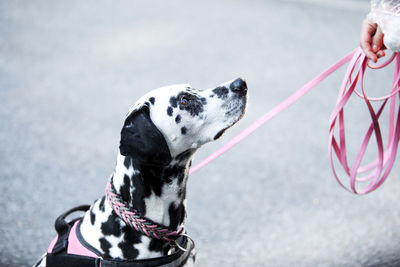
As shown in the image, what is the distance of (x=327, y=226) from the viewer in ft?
13.0

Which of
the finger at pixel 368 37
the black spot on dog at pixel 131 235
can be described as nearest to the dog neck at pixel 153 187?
the black spot on dog at pixel 131 235

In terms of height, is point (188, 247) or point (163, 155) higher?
point (163, 155)

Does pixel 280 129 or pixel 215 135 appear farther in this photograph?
pixel 280 129

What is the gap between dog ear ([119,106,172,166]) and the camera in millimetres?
2141

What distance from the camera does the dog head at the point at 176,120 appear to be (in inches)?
85.4

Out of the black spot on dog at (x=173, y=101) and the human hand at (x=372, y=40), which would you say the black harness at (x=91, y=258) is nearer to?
the black spot on dog at (x=173, y=101)

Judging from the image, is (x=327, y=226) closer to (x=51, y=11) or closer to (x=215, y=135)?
(x=215, y=135)

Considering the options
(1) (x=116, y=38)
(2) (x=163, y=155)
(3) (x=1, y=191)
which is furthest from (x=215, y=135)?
(1) (x=116, y=38)

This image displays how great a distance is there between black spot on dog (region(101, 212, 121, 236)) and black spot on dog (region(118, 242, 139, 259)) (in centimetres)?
6

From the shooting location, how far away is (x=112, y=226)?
233 cm

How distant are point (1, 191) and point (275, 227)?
2.65 meters

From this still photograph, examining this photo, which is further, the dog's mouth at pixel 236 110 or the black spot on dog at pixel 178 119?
the dog's mouth at pixel 236 110

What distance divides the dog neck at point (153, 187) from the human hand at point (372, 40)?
1.23 meters

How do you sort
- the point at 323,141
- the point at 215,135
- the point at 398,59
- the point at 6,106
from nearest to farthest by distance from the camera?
the point at 215,135
the point at 398,59
the point at 323,141
the point at 6,106
